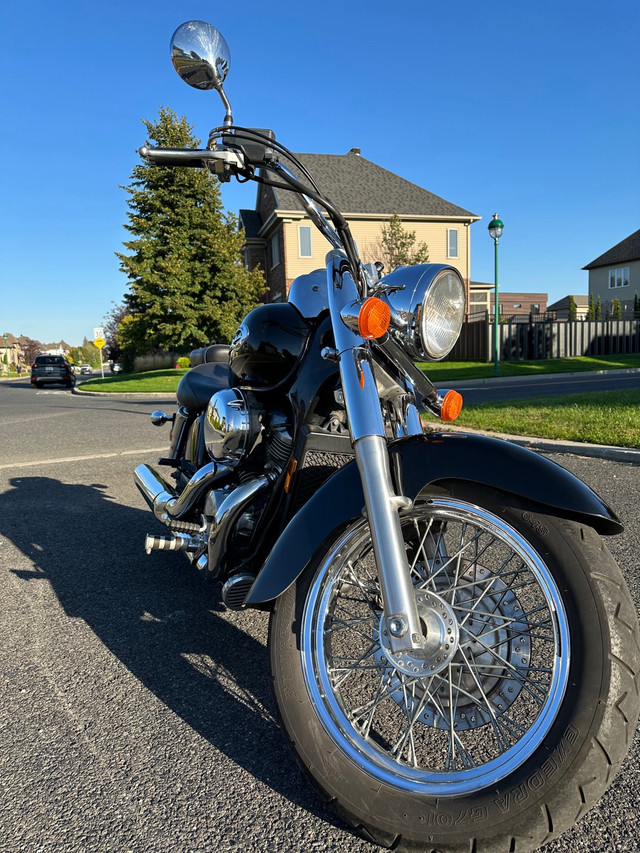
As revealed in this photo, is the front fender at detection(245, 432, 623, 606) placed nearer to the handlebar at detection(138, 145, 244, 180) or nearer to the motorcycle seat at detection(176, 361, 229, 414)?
the handlebar at detection(138, 145, 244, 180)

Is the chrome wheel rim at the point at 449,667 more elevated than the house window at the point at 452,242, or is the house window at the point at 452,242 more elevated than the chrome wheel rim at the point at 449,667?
the house window at the point at 452,242

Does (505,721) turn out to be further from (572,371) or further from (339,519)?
(572,371)

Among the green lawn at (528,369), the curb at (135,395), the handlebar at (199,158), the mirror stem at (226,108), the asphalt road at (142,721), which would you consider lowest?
the asphalt road at (142,721)

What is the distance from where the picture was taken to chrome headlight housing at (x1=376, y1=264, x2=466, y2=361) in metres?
1.73

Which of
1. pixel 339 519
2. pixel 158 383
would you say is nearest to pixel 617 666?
pixel 339 519

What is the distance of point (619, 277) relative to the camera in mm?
50781

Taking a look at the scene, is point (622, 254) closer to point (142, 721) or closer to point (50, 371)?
point (50, 371)

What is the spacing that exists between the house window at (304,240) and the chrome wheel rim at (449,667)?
30.4m

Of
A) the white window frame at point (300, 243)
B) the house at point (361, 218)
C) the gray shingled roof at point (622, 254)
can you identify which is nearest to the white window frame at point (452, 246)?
the house at point (361, 218)

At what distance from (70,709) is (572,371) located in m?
21.3

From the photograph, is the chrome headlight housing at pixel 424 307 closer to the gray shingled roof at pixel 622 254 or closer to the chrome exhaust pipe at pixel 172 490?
the chrome exhaust pipe at pixel 172 490

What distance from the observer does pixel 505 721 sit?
165 cm

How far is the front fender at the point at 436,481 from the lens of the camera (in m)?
1.48

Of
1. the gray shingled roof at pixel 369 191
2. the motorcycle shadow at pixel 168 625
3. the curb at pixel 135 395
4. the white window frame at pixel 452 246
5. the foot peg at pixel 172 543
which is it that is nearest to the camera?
the motorcycle shadow at pixel 168 625
